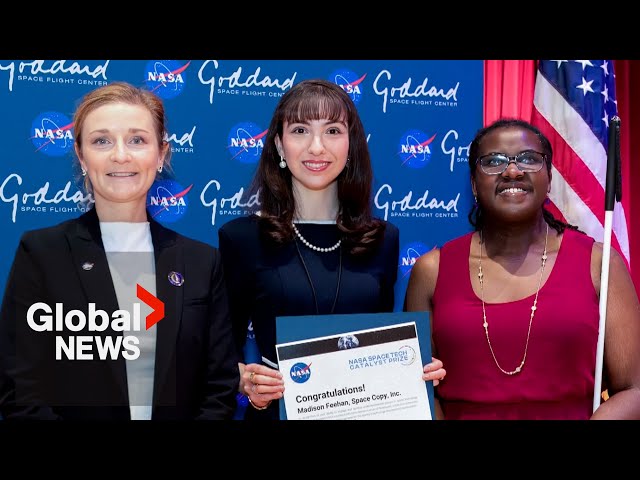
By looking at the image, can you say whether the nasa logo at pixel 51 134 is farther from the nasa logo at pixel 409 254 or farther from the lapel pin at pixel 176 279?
the nasa logo at pixel 409 254

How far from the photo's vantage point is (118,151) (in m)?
2.74

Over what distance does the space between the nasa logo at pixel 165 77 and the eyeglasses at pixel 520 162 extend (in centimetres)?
158

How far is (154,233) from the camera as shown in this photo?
2820mm

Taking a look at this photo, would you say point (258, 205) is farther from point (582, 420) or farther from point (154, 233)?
point (582, 420)

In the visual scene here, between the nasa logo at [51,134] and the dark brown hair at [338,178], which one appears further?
the nasa logo at [51,134]

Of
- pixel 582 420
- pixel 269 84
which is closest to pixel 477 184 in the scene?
pixel 582 420

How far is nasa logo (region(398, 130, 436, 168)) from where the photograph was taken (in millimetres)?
3695

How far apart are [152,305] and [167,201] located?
3.21 feet

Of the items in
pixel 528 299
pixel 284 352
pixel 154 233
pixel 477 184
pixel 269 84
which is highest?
pixel 269 84

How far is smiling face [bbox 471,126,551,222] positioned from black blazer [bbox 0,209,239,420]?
43.2 inches

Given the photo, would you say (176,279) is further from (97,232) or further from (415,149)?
(415,149)

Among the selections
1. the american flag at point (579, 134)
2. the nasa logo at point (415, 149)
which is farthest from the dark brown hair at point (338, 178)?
the american flag at point (579, 134)

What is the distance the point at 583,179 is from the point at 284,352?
1.88 m

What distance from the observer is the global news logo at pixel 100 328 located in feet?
8.78
